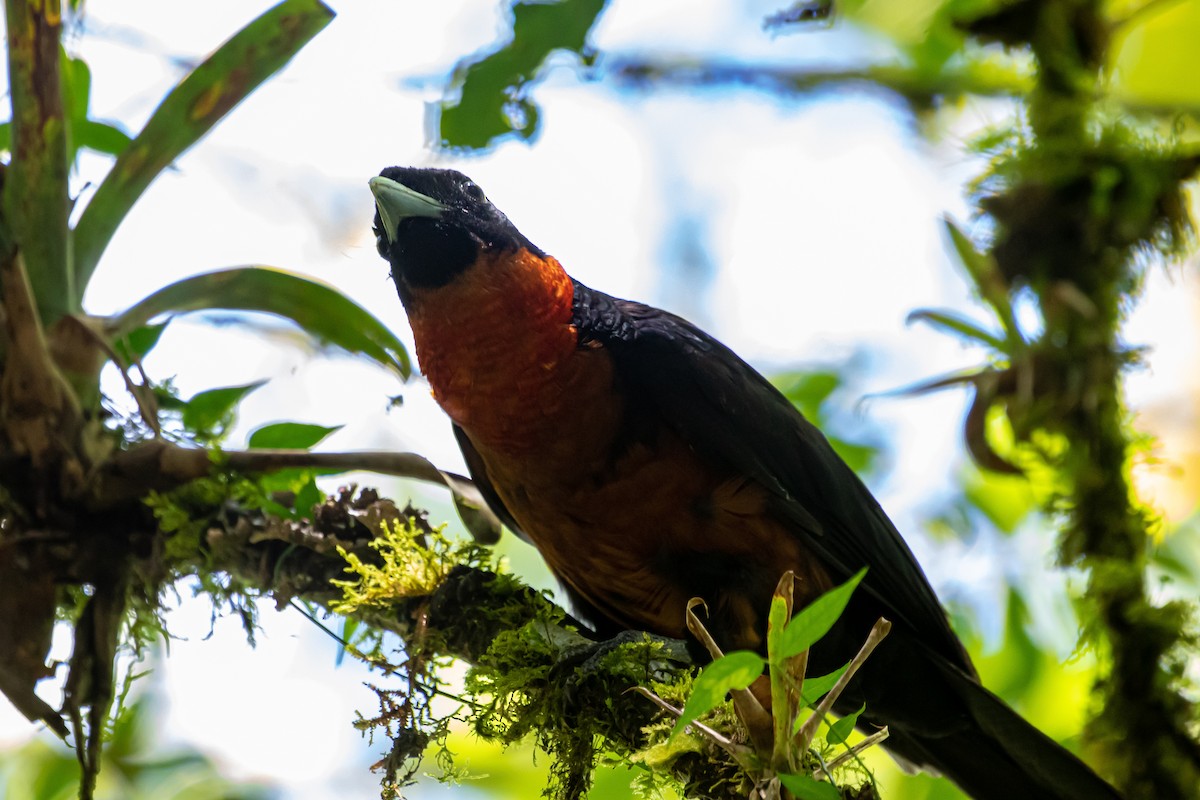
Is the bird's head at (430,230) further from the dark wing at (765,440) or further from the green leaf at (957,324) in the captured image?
the green leaf at (957,324)

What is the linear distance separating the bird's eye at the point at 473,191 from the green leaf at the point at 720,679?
5.63ft

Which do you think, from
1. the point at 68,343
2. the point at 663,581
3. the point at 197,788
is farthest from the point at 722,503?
the point at 197,788

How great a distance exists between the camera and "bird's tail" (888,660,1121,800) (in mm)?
2393

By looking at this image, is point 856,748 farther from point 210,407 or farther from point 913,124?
point 913,124

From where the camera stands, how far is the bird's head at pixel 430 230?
2447 mm

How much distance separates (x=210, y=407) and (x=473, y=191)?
2.91 feet

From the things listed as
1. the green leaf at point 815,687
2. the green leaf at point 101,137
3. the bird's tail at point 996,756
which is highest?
the green leaf at point 101,137

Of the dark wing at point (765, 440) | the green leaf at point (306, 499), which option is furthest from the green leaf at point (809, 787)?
the green leaf at point (306, 499)

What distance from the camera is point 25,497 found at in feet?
7.38

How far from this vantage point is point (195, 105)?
2467 mm

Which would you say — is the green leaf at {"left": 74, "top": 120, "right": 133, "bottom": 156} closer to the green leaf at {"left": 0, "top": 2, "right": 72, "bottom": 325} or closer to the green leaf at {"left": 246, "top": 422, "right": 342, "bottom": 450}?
the green leaf at {"left": 0, "top": 2, "right": 72, "bottom": 325}

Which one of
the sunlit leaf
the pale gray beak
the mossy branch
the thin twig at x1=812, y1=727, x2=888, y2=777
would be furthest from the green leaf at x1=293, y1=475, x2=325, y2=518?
the sunlit leaf

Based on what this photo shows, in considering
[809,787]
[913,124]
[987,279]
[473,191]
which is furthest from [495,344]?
[913,124]

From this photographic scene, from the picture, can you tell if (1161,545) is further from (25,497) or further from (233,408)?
(25,497)
